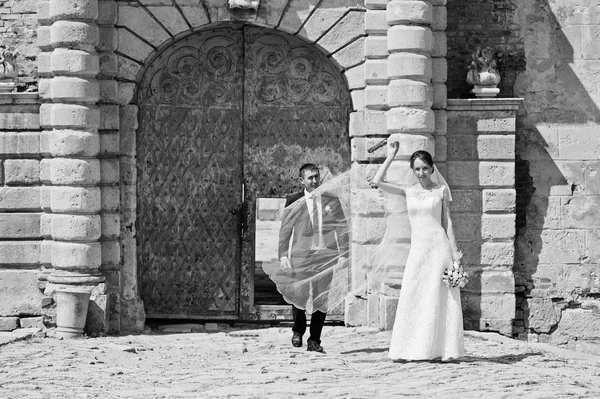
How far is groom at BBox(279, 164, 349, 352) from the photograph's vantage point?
11.6m

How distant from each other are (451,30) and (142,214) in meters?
4.08

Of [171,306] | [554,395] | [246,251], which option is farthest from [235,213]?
[554,395]

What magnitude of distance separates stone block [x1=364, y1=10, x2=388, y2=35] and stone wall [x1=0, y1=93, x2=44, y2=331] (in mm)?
3723

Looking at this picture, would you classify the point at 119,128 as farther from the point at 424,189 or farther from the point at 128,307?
the point at 424,189

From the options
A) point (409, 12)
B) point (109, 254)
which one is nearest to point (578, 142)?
point (409, 12)

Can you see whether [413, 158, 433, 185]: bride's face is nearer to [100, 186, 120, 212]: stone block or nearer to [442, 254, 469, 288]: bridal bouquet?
[442, 254, 469, 288]: bridal bouquet

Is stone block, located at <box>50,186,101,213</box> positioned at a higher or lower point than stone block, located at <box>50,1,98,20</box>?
lower

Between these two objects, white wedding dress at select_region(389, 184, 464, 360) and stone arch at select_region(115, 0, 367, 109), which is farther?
stone arch at select_region(115, 0, 367, 109)

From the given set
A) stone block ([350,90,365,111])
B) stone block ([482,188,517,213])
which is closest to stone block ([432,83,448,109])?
stone block ([350,90,365,111])

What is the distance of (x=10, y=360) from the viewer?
11.1m

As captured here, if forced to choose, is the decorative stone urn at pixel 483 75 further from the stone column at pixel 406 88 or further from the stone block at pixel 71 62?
the stone block at pixel 71 62

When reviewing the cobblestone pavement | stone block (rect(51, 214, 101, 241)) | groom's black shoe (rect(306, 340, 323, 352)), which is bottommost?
the cobblestone pavement

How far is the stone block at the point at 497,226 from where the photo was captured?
537 inches

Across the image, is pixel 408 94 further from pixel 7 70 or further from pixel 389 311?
pixel 7 70
